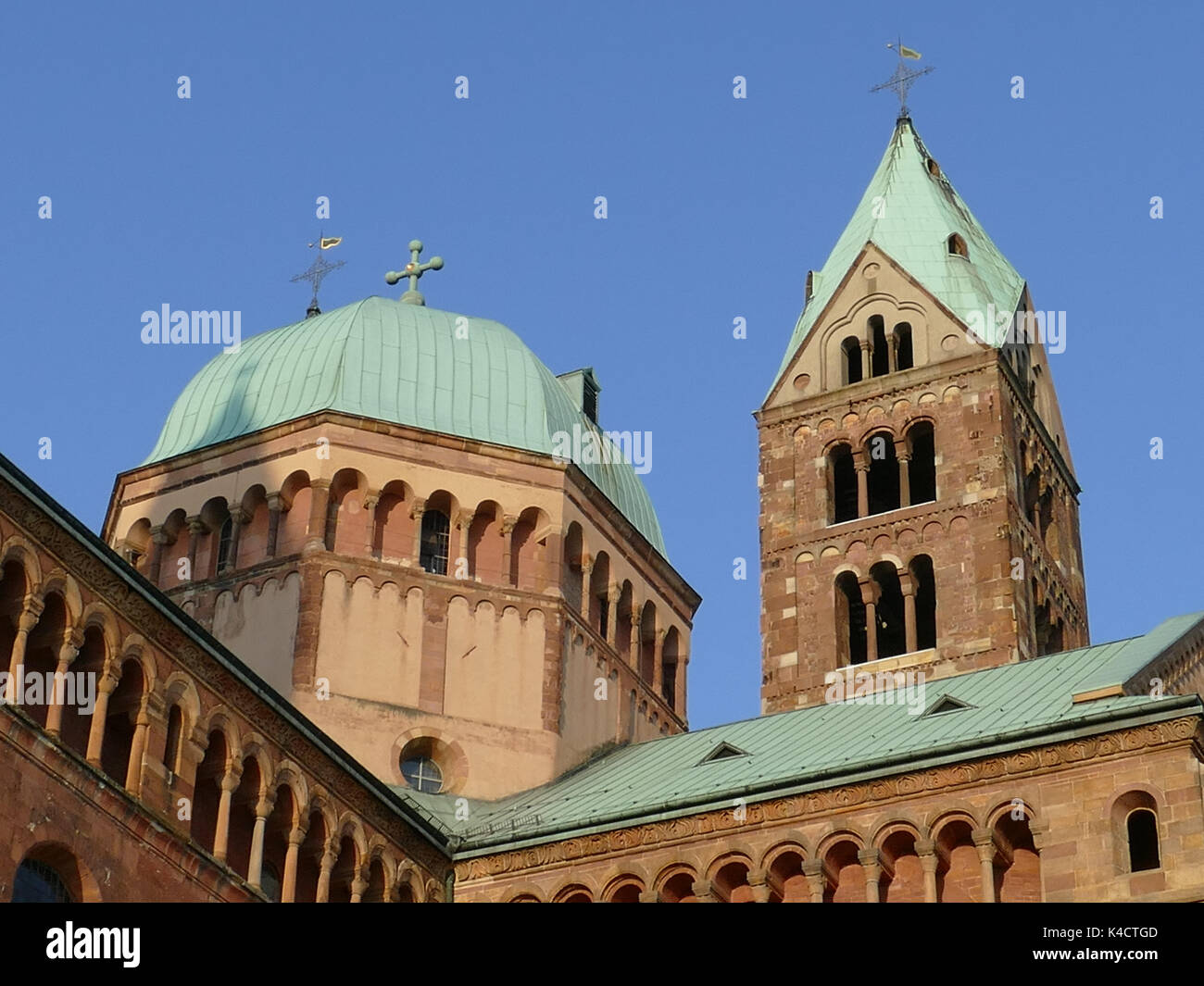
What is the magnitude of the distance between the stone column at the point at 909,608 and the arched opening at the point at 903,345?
6.58 m

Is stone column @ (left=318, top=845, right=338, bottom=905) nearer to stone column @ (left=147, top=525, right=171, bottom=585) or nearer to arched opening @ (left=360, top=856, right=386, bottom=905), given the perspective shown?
arched opening @ (left=360, top=856, right=386, bottom=905)

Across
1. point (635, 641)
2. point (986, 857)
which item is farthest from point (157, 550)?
point (986, 857)

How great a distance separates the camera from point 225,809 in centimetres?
3472

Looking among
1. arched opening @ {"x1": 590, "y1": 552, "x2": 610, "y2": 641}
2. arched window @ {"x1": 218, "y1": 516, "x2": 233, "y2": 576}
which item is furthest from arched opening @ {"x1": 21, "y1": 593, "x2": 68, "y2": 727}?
arched opening @ {"x1": 590, "y1": 552, "x2": 610, "y2": 641}

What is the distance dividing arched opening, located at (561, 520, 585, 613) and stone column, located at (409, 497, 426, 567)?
3071mm

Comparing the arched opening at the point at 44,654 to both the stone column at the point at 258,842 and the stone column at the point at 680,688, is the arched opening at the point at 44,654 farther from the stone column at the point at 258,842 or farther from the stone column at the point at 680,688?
the stone column at the point at 680,688

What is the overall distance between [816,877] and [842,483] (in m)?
23.3

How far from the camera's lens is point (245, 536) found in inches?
1865

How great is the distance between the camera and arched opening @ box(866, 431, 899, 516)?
57.8m

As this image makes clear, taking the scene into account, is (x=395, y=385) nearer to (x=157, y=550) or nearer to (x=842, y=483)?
(x=157, y=550)
